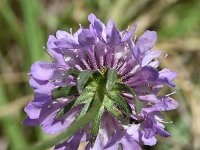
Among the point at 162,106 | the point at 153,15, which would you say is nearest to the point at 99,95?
the point at 162,106

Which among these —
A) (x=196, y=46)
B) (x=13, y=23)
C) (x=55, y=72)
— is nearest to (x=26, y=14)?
(x=13, y=23)

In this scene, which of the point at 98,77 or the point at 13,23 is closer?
the point at 98,77

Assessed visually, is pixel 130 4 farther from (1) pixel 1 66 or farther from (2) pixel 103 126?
(2) pixel 103 126

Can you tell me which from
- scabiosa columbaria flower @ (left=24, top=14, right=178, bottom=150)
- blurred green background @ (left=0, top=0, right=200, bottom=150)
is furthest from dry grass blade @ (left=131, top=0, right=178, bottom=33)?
scabiosa columbaria flower @ (left=24, top=14, right=178, bottom=150)

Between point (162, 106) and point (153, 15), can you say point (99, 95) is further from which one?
point (153, 15)

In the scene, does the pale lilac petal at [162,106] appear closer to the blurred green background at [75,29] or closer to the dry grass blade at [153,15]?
the blurred green background at [75,29]

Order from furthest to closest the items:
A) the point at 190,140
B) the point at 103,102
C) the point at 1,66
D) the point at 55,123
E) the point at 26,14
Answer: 1. the point at 1,66
2. the point at 26,14
3. the point at 190,140
4. the point at 55,123
5. the point at 103,102
